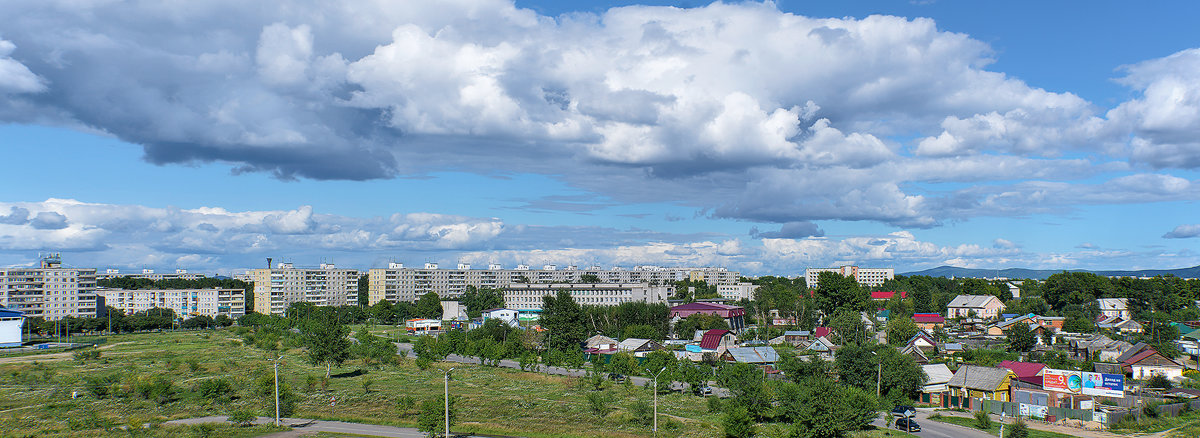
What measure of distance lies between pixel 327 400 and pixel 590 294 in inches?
4158

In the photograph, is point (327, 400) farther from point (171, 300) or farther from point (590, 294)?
point (171, 300)

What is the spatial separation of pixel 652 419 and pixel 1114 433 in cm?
2821

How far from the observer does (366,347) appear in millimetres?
86125

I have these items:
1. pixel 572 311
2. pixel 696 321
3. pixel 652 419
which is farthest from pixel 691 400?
pixel 696 321

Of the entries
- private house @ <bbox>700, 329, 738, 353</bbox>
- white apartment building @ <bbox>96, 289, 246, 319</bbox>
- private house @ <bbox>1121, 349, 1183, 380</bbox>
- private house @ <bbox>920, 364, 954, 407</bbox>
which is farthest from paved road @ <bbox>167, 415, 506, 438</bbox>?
white apartment building @ <bbox>96, 289, 246, 319</bbox>

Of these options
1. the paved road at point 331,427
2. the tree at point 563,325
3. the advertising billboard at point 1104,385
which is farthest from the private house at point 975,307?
the paved road at point 331,427

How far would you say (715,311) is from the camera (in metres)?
122

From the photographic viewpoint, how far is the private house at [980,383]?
2137 inches

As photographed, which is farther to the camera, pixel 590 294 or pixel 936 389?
pixel 590 294

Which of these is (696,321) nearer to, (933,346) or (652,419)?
(933,346)

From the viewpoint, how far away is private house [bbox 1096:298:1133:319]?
426ft

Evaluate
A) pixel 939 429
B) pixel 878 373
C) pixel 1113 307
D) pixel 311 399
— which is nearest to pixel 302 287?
pixel 311 399

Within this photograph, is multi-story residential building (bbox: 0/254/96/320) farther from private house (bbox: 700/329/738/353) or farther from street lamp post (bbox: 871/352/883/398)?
street lamp post (bbox: 871/352/883/398)

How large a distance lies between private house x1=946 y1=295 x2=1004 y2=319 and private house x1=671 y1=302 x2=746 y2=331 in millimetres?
42620
